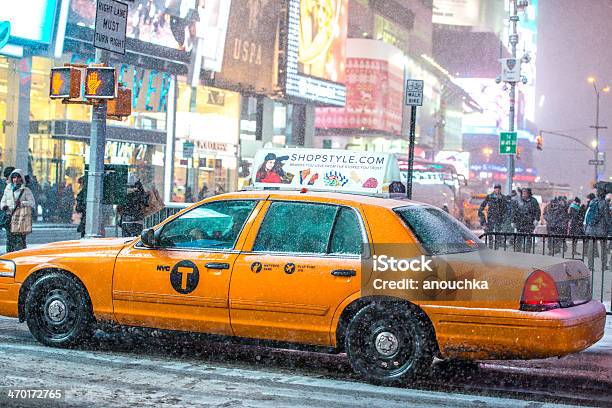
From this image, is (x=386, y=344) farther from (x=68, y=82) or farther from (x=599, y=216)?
(x=599, y=216)

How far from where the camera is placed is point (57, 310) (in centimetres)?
818

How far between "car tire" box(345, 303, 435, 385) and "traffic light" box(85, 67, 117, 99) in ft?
22.6

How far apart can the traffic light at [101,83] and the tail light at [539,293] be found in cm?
763

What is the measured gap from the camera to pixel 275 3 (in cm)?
4588

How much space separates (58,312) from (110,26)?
5.91 metres

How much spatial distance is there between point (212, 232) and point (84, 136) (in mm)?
27298

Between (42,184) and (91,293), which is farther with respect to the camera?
(42,184)

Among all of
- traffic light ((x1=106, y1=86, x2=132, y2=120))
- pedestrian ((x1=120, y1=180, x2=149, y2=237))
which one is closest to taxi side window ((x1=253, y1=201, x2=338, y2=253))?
traffic light ((x1=106, y1=86, x2=132, y2=120))

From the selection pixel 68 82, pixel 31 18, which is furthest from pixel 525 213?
pixel 31 18

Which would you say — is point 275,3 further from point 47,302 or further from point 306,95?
point 47,302

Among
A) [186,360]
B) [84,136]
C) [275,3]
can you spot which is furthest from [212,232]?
[275,3]
